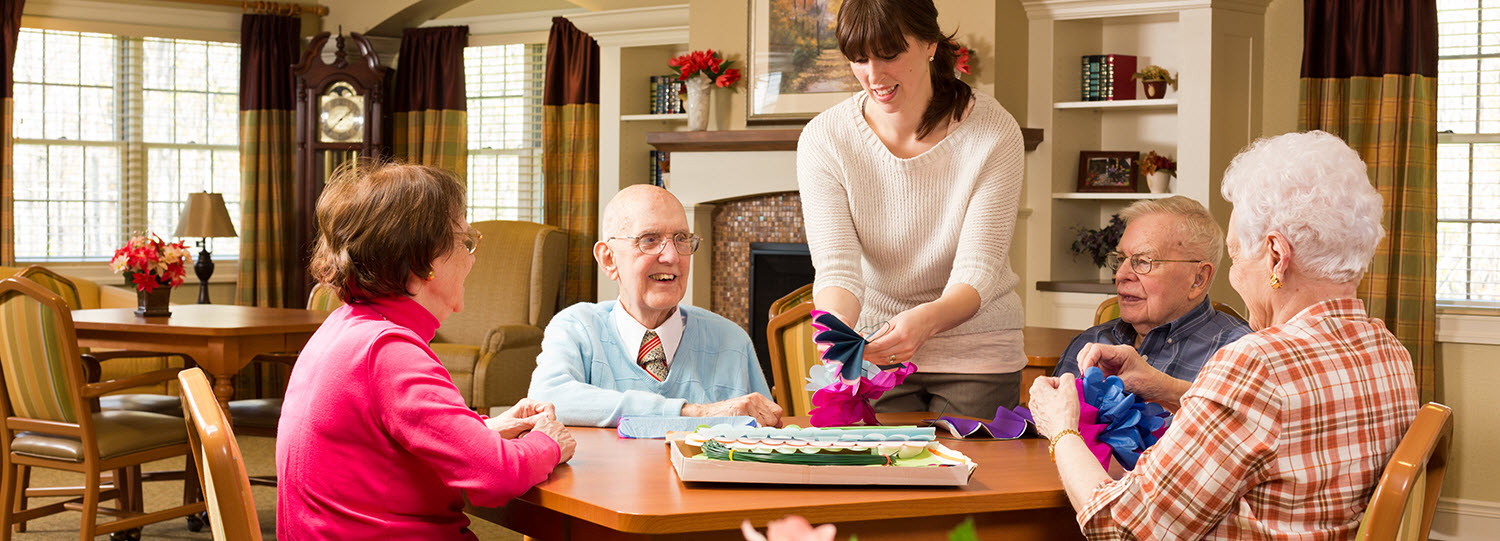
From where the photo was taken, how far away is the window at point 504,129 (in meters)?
7.74

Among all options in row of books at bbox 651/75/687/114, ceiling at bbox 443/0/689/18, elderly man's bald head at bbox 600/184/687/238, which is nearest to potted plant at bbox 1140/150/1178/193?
row of books at bbox 651/75/687/114

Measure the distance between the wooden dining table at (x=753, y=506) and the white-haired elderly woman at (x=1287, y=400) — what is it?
8cm

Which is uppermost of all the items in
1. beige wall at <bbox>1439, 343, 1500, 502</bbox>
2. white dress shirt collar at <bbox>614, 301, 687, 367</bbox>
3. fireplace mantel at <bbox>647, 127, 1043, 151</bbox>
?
fireplace mantel at <bbox>647, 127, 1043, 151</bbox>

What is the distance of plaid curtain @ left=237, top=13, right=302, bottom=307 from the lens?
748 cm

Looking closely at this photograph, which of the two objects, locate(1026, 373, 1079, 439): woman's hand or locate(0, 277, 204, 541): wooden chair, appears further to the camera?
locate(0, 277, 204, 541): wooden chair

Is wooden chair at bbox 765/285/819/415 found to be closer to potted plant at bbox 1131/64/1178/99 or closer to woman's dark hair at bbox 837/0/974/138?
woman's dark hair at bbox 837/0/974/138

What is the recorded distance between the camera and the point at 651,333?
2.14 m

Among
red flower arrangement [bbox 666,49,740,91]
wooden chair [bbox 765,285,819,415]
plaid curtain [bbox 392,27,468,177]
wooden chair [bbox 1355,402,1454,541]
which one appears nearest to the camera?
wooden chair [bbox 1355,402,1454,541]

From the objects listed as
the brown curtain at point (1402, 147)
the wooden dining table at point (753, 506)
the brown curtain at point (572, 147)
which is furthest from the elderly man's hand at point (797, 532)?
the brown curtain at point (572, 147)

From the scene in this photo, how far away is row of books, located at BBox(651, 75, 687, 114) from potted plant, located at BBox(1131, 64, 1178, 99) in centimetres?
246

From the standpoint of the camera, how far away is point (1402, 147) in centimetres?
489

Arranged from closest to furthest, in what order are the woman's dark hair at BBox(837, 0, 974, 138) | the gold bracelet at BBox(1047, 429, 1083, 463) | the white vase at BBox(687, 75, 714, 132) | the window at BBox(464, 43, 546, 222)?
the gold bracelet at BBox(1047, 429, 1083, 463), the woman's dark hair at BBox(837, 0, 974, 138), the white vase at BBox(687, 75, 714, 132), the window at BBox(464, 43, 546, 222)

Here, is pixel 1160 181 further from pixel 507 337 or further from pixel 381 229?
pixel 381 229

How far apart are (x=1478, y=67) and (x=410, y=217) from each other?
4849 mm
